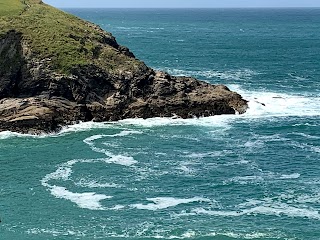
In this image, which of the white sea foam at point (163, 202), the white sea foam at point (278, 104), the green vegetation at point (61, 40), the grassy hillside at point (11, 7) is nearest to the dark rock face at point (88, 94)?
the green vegetation at point (61, 40)

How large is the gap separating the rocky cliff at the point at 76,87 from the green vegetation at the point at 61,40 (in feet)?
0.60

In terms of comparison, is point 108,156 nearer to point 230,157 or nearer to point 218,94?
point 230,157

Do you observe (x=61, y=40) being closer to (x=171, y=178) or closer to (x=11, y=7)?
(x=11, y=7)

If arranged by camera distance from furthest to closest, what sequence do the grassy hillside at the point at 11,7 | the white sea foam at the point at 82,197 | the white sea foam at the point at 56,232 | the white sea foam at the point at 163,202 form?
the grassy hillside at the point at 11,7
the white sea foam at the point at 82,197
the white sea foam at the point at 163,202
the white sea foam at the point at 56,232

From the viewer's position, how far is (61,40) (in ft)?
364

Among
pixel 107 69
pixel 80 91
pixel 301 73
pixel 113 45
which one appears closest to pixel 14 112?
pixel 80 91

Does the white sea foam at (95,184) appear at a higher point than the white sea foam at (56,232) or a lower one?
higher

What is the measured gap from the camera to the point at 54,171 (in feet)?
253

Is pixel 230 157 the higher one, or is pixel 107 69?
pixel 107 69

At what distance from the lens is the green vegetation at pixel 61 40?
106 meters

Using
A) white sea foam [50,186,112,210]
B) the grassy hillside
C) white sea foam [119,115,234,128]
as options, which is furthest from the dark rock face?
white sea foam [50,186,112,210]

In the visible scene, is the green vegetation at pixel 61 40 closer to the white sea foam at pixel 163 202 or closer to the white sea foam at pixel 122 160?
the white sea foam at pixel 122 160

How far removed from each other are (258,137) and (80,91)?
32462mm

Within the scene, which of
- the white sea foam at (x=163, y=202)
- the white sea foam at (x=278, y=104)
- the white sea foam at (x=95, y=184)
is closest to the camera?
the white sea foam at (x=163, y=202)
